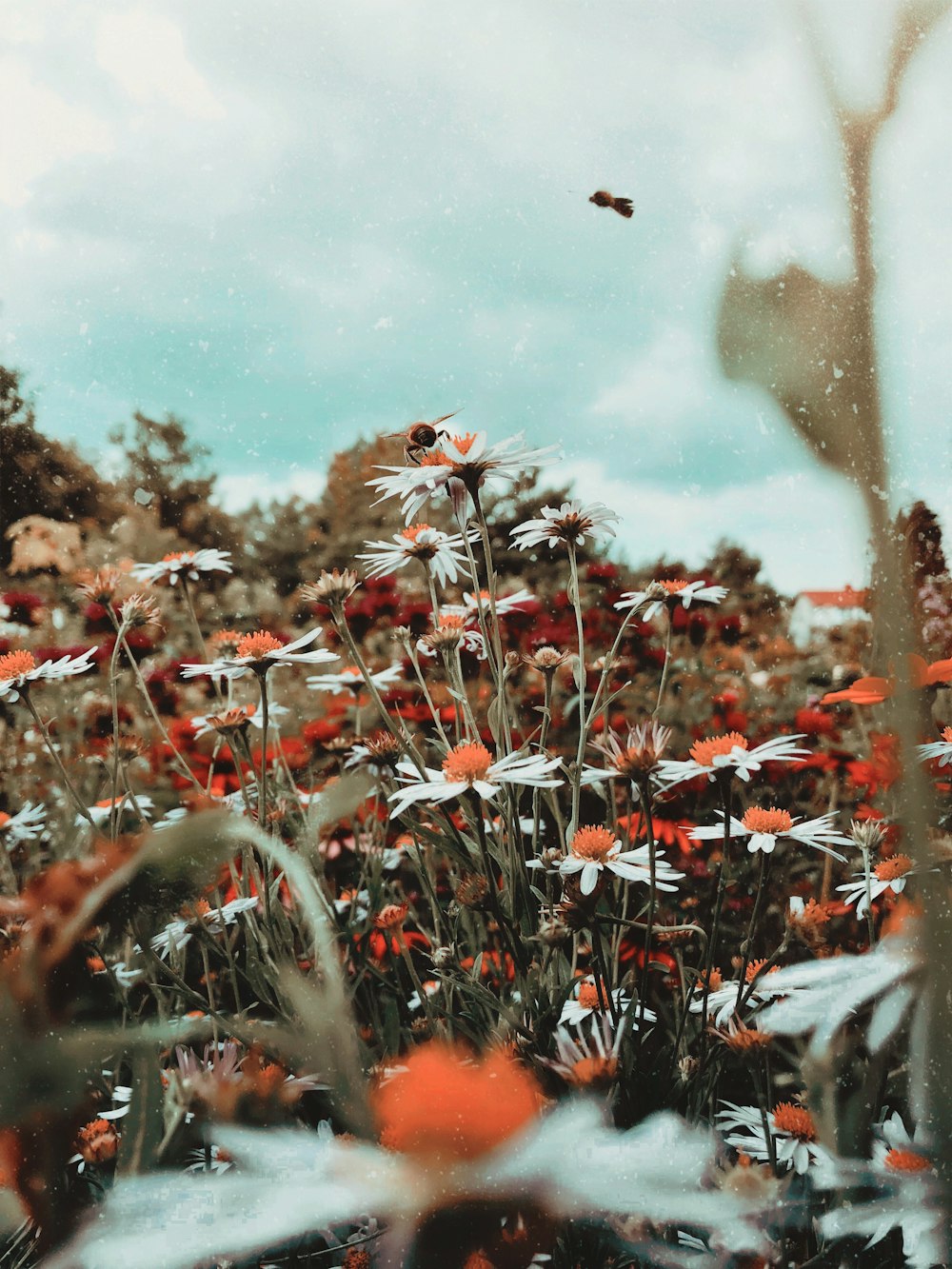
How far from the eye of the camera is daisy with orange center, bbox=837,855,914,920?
1.05 ft

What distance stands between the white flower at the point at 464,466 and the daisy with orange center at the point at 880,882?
186mm

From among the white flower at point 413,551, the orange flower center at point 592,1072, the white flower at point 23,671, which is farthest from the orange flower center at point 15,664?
the orange flower center at point 592,1072

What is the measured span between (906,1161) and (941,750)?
0.39 ft

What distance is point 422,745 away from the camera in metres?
0.53

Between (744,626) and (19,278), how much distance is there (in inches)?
15.3

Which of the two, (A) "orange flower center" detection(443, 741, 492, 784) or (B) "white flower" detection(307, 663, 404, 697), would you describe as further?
(B) "white flower" detection(307, 663, 404, 697)

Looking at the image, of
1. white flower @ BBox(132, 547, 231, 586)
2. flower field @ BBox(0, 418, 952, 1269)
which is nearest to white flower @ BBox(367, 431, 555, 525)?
flower field @ BBox(0, 418, 952, 1269)

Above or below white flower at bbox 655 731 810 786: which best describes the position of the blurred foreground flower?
below

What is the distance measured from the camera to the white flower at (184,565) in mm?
411

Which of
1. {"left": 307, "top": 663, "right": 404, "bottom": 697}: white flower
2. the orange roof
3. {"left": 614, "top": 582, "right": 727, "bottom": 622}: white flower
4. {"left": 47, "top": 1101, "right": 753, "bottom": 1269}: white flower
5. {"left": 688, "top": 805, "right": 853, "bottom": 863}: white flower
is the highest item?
{"left": 614, "top": 582, "right": 727, "bottom": 622}: white flower

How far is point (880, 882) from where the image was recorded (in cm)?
34

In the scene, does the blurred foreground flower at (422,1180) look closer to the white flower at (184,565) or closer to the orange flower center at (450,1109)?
the orange flower center at (450,1109)

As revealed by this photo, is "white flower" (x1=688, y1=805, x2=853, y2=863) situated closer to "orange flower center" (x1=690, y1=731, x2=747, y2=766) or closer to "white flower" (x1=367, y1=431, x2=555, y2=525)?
"orange flower center" (x1=690, y1=731, x2=747, y2=766)

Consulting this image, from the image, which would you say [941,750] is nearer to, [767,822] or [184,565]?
[767,822]
